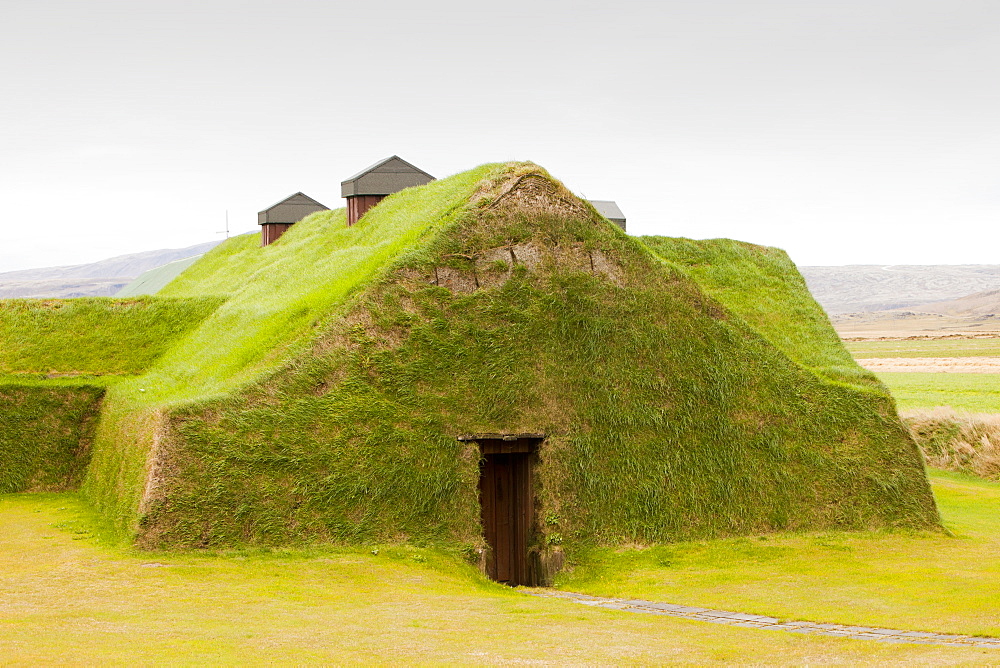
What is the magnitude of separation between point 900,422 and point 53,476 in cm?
2305

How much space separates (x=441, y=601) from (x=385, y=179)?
23.3 m

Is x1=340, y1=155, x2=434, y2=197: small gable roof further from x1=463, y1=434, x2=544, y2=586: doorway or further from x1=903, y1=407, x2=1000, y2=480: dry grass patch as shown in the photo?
x1=903, y1=407, x2=1000, y2=480: dry grass patch

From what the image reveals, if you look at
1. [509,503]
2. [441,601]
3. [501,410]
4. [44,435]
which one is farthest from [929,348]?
[441,601]

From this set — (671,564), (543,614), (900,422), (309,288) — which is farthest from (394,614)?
(900,422)

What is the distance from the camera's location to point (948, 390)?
62.0 meters

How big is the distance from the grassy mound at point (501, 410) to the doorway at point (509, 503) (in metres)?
0.47

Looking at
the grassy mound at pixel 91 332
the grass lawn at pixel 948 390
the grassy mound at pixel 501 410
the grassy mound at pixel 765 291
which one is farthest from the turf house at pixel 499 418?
the grass lawn at pixel 948 390

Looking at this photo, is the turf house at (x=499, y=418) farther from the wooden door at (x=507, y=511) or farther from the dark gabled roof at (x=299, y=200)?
the dark gabled roof at (x=299, y=200)

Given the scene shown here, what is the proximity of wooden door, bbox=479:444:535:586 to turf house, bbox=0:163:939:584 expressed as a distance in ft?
0.17

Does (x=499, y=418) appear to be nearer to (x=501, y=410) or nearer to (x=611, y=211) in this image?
(x=501, y=410)

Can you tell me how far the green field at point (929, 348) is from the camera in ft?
345

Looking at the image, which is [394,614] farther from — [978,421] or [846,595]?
[978,421]

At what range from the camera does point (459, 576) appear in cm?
1934

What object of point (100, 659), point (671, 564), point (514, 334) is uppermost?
point (514, 334)
